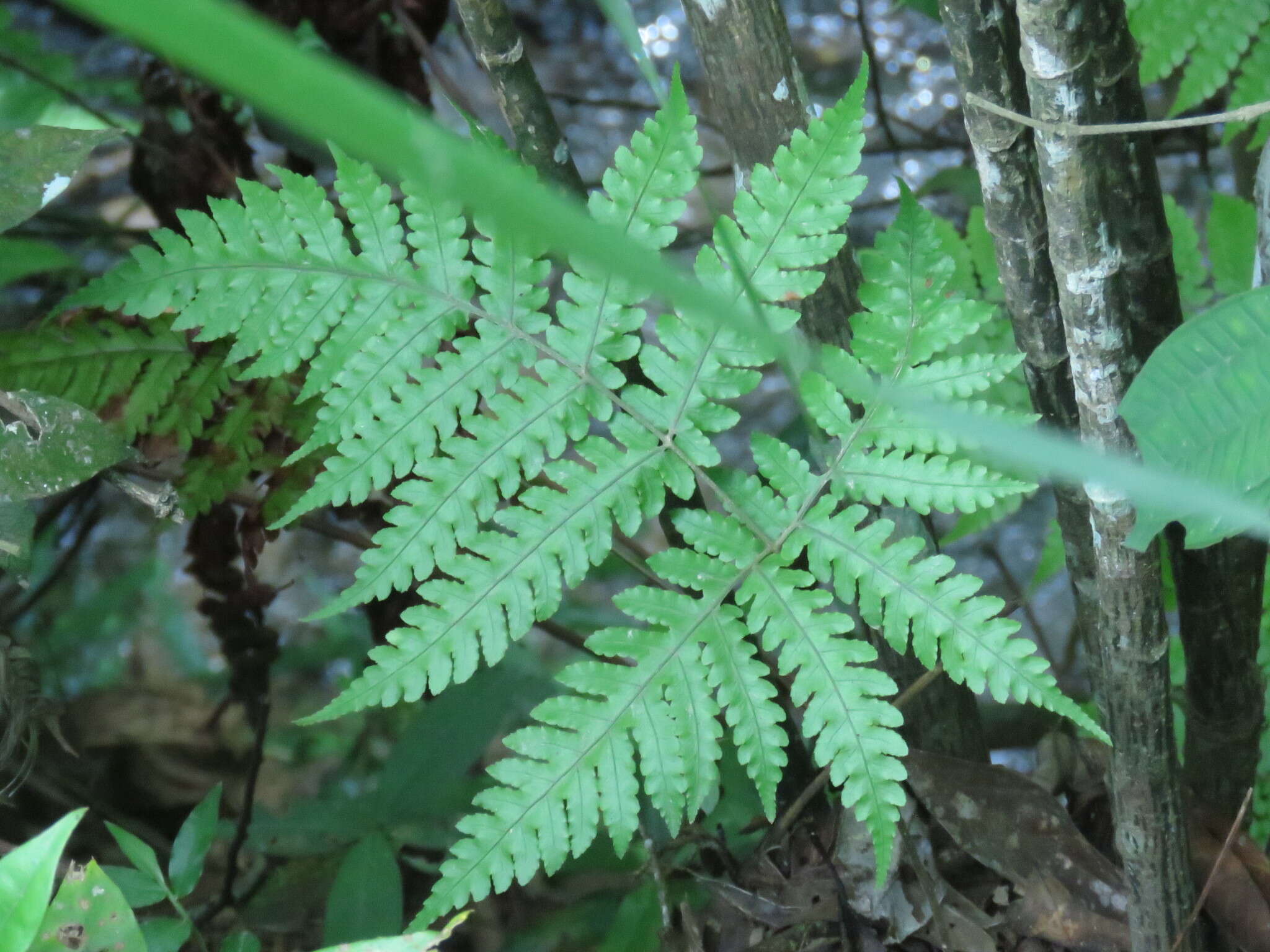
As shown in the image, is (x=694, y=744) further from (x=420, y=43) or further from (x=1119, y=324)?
(x=420, y=43)

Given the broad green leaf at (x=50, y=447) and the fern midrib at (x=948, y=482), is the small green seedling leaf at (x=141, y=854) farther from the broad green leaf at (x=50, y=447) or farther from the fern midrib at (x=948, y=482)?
the fern midrib at (x=948, y=482)

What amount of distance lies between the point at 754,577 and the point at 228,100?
1.33 meters

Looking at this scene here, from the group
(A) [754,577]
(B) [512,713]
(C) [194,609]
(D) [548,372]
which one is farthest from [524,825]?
(C) [194,609]

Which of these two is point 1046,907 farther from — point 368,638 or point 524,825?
point 368,638

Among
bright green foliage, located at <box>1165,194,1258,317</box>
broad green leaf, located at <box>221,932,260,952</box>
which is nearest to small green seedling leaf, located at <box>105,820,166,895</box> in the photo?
broad green leaf, located at <box>221,932,260,952</box>

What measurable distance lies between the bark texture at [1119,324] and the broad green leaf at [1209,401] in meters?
0.06

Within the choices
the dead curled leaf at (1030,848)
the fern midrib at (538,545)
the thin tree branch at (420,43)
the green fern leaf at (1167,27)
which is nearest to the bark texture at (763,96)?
the dead curled leaf at (1030,848)

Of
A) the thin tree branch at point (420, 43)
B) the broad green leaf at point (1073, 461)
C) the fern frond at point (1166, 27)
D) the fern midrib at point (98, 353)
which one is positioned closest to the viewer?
the broad green leaf at point (1073, 461)

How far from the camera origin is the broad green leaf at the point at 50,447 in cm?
99

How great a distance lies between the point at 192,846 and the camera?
3.74 ft

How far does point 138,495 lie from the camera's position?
40.9 inches

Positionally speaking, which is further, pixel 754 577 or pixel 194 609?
pixel 194 609

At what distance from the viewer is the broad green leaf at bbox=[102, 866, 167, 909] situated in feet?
3.53

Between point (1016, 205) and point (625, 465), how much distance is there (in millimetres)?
388
